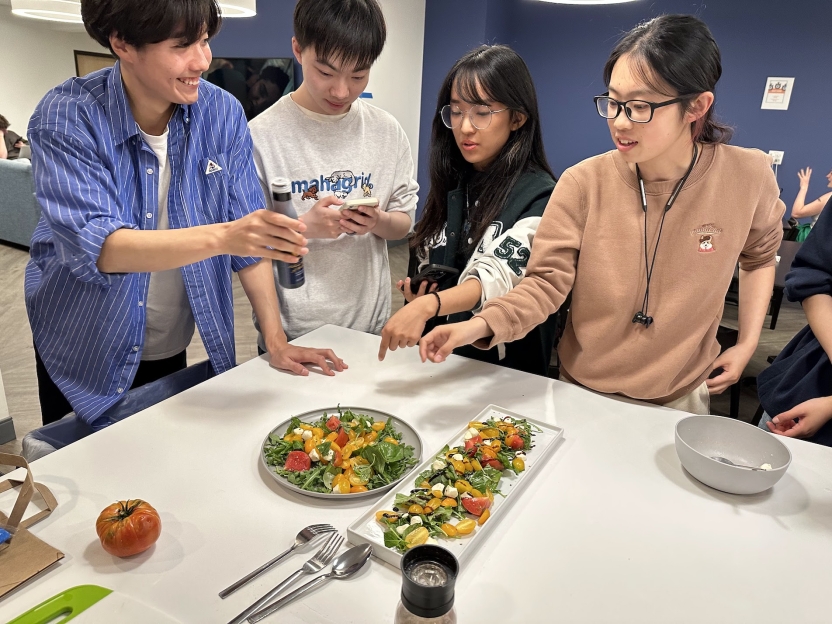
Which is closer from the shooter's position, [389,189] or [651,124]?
[651,124]

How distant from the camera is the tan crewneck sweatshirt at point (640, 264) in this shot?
1.38 metres

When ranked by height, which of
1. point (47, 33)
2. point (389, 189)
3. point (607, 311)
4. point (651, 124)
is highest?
point (47, 33)

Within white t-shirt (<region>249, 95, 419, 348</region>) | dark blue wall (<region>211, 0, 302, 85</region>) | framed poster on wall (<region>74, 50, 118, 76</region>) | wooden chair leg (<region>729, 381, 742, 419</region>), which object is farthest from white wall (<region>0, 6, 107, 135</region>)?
wooden chair leg (<region>729, 381, 742, 419</region>)

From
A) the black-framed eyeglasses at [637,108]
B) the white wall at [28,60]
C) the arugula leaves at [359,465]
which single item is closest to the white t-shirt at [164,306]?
the arugula leaves at [359,465]

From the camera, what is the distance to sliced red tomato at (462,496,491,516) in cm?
97

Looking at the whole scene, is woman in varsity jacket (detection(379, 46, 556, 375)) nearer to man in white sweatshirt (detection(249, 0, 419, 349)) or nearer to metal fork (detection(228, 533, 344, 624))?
man in white sweatshirt (detection(249, 0, 419, 349))

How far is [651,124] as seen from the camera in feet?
4.20

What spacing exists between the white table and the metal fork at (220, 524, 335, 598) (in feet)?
0.04

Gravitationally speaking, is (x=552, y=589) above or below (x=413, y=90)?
below

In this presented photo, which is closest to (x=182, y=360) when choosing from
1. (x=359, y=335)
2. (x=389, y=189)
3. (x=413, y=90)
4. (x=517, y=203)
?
(x=359, y=335)

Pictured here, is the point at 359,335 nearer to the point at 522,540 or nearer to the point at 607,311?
the point at 607,311

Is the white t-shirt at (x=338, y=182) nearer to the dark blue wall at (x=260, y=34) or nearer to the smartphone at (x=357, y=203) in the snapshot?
the smartphone at (x=357, y=203)

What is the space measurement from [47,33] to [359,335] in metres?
10.2

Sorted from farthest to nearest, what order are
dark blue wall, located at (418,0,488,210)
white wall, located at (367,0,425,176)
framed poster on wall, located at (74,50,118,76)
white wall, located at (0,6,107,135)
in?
framed poster on wall, located at (74,50,118,76) < white wall, located at (0,6,107,135) < dark blue wall, located at (418,0,488,210) < white wall, located at (367,0,425,176)
